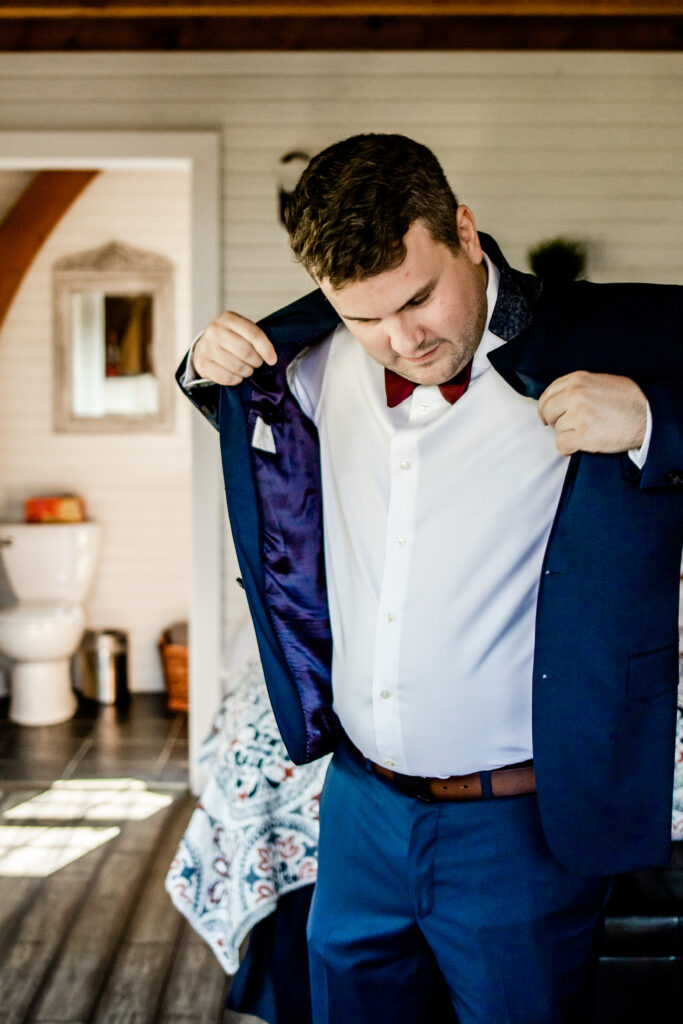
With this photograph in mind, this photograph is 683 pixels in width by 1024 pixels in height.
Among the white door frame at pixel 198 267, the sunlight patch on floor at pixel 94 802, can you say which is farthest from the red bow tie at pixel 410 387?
the sunlight patch on floor at pixel 94 802

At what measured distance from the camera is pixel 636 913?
2.19 metres

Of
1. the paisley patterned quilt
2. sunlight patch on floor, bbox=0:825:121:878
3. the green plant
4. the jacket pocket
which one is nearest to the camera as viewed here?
the jacket pocket

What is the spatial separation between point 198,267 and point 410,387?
101 inches

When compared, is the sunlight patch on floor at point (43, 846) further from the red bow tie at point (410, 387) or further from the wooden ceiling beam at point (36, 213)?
the wooden ceiling beam at point (36, 213)

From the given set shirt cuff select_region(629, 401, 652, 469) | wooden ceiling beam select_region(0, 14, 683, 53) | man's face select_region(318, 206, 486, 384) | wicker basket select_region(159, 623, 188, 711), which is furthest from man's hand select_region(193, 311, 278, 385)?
wicker basket select_region(159, 623, 188, 711)

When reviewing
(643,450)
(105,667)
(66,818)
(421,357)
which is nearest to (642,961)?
(643,450)

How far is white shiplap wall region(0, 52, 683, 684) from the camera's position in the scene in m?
3.71

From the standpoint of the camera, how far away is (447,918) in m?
1.41

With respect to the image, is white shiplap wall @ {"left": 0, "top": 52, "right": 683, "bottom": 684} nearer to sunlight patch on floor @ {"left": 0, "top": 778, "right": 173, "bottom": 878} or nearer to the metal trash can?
sunlight patch on floor @ {"left": 0, "top": 778, "right": 173, "bottom": 878}

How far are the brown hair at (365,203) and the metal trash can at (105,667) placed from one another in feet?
13.8

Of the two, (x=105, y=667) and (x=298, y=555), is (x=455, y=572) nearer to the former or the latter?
(x=298, y=555)

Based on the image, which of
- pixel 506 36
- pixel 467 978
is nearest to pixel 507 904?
pixel 467 978

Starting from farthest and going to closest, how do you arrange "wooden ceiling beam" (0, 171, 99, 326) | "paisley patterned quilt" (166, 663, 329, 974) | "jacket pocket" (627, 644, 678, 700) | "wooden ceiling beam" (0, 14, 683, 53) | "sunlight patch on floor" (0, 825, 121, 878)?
"wooden ceiling beam" (0, 171, 99, 326) < "wooden ceiling beam" (0, 14, 683, 53) < "sunlight patch on floor" (0, 825, 121, 878) < "paisley patterned quilt" (166, 663, 329, 974) < "jacket pocket" (627, 644, 678, 700)

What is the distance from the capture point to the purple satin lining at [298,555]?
1.58 m
